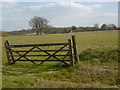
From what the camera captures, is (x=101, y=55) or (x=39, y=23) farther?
(x=39, y=23)

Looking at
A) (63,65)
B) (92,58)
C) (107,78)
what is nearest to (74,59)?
(63,65)

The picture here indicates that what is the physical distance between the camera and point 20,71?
26.8 feet

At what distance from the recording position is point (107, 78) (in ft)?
21.7

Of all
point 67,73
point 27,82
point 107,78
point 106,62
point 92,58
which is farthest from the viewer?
point 92,58

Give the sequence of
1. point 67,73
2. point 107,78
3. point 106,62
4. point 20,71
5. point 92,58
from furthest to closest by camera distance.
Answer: point 92,58, point 106,62, point 20,71, point 67,73, point 107,78

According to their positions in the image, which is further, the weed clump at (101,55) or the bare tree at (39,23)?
the bare tree at (39,23)

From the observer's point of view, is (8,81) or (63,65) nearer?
(8,81)

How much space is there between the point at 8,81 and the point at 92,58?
5.42 m

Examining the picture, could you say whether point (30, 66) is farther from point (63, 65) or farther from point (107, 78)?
point (107, 78)

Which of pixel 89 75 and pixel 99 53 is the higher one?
pixel 99 53

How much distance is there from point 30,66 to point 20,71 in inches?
37.0

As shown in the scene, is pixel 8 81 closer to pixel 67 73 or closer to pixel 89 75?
pixel 67 73

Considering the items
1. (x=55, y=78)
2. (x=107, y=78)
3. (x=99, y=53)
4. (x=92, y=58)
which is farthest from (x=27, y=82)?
(x=99, y=53)

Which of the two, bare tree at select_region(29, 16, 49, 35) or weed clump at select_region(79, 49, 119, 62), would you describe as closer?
weed clump at select_region(79, 49, 119, 62)
